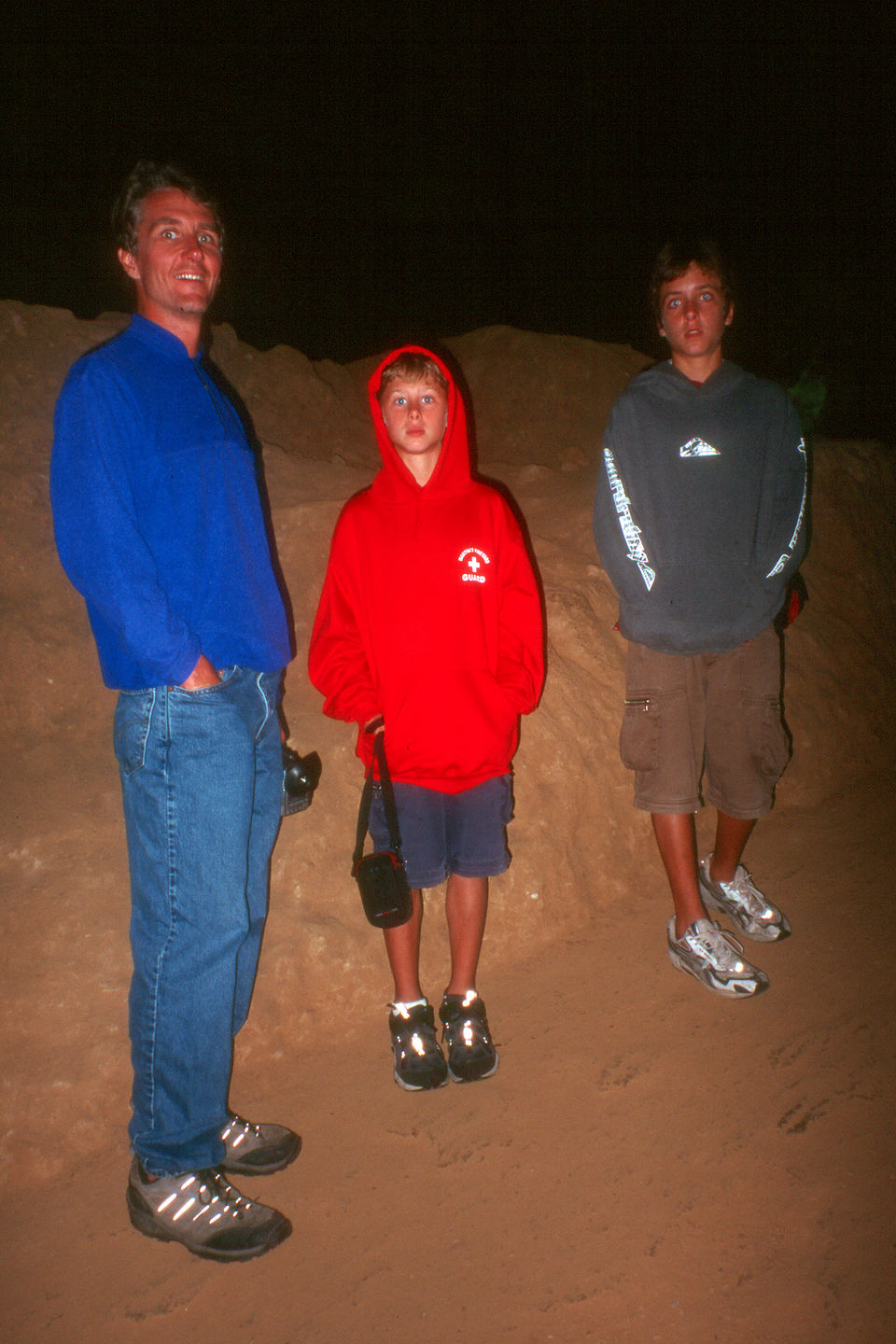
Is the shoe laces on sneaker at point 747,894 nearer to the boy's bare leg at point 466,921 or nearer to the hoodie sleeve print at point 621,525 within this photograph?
the boy's bare leg at point 466,921

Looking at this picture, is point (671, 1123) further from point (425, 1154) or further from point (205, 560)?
point (205, 560)

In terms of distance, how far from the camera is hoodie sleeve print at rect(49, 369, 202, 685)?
1.67 meters

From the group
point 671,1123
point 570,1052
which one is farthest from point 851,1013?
point 570,1052

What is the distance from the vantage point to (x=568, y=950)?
2949mm

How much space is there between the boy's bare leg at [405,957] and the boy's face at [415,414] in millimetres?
1409

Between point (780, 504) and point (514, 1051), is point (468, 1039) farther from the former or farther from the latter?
point (780, 504)

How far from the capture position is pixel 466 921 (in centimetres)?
243

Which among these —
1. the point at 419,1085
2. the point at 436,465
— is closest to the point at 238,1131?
Result: the point at 419,1085

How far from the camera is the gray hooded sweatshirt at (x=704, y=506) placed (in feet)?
8.34

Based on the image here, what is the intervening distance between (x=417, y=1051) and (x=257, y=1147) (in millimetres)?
524

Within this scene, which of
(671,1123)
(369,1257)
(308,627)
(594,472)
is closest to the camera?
(369,1257)

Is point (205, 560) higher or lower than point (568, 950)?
higher

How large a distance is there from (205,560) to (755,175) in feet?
49.7

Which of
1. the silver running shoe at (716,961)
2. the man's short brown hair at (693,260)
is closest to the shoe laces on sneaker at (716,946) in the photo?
the silver running shoe at (716,961)
